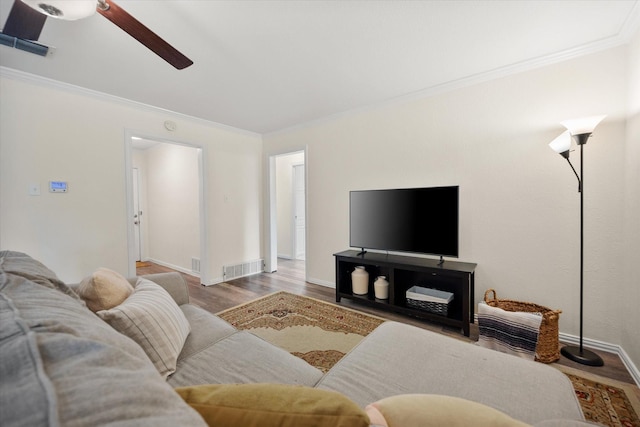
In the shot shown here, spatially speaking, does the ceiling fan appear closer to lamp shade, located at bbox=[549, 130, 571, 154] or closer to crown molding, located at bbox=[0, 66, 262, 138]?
crown molding, located at bbox=[0, 66, 262, 138]

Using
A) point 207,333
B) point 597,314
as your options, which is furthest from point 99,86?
point 597,314

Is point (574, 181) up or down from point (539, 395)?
up

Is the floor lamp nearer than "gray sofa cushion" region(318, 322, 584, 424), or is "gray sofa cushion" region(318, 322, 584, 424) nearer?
"gray sofa cushion" region(318, 322, 584, 424)

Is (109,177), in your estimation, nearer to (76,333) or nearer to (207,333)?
(207,333)

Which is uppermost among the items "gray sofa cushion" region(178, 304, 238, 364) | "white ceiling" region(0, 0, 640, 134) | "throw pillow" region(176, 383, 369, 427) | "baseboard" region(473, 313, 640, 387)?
"white ceiling" region(0, 0, 640, 134)

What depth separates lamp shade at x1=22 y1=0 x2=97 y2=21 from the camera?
1.23 metres

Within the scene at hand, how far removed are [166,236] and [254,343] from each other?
463 cm

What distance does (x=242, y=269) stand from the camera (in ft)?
14.1

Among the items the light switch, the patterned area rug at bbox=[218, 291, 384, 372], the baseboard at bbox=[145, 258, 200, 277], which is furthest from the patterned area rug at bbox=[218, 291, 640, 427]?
the light switch

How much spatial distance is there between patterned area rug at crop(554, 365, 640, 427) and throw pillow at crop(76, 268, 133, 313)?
8.28ft

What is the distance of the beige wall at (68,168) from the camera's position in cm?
241

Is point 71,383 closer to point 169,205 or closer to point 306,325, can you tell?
point 306,325

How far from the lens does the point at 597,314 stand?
2.11m

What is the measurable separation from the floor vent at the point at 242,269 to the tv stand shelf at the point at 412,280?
188 cm
